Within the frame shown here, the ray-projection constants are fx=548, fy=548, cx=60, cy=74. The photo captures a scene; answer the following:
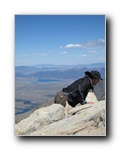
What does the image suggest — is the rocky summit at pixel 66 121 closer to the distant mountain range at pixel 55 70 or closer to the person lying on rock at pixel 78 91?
the person lying on rock at pixel 78 91

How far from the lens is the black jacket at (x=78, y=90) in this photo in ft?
17.1

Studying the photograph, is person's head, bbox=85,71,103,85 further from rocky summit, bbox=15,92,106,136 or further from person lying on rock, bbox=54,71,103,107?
rocky summit, bbox=15,92,106,136

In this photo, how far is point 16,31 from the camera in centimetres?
517

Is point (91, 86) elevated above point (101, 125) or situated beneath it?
elevated above

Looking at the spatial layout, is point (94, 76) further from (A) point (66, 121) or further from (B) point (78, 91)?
(A) point (66, 121)

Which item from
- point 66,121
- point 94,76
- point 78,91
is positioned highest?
point 94,76

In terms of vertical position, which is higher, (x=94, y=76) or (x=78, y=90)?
(x=94, y=76)

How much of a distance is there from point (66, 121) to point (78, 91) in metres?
0.31

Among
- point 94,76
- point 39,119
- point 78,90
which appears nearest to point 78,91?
point 78,90

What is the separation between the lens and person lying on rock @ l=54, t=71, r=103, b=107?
17.0ft

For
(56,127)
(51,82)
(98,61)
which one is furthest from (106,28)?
(56,127)

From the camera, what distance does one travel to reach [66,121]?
520cm
